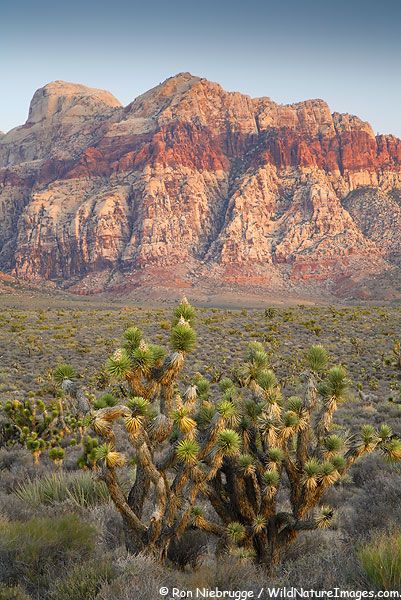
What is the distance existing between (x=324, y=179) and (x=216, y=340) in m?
114

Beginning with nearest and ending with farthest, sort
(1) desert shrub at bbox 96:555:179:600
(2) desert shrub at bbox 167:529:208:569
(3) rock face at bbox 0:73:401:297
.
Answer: (1) desert shrub at bbox 96:555:179:600 < (2) desert shrub at bbox 167:529:208:569 < (3) rock face at bbox 0:73:401:297

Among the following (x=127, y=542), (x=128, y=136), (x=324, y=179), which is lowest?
(x=127, y=542)

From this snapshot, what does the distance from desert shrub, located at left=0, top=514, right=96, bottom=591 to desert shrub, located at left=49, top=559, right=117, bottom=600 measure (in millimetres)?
328

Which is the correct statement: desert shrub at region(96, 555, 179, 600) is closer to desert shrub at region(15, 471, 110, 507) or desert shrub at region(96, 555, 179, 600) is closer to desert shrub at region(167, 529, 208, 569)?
desert shrub at region(167, 529, 208, 569)

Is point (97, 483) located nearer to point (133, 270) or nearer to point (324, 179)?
point (133, 270)

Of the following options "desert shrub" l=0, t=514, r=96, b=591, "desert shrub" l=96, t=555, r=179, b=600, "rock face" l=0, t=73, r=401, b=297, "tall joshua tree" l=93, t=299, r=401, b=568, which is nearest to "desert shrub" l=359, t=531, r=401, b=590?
"tall joshua tree" l=93, t=299, r=401, b=568

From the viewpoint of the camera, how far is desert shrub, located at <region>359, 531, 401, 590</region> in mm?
4148

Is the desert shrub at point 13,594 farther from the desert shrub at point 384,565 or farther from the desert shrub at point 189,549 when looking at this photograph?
the desert shrub at point 384,565

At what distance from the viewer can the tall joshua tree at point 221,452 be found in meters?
5.23

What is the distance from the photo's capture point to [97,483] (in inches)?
320

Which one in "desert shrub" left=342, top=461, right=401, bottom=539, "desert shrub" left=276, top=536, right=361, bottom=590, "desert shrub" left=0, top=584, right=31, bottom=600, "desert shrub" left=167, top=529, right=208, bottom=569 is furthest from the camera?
"desert shrub" left=342, top=461, right=401, bottom=539

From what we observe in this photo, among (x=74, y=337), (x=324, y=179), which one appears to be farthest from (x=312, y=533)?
(x=324, y=179)

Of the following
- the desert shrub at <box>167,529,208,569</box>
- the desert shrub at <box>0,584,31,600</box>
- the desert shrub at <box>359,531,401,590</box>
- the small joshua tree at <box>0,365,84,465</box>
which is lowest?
the small joshua tree at <box>0,365,84,465</box>

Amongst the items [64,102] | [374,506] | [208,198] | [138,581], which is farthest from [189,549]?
[64,102]
